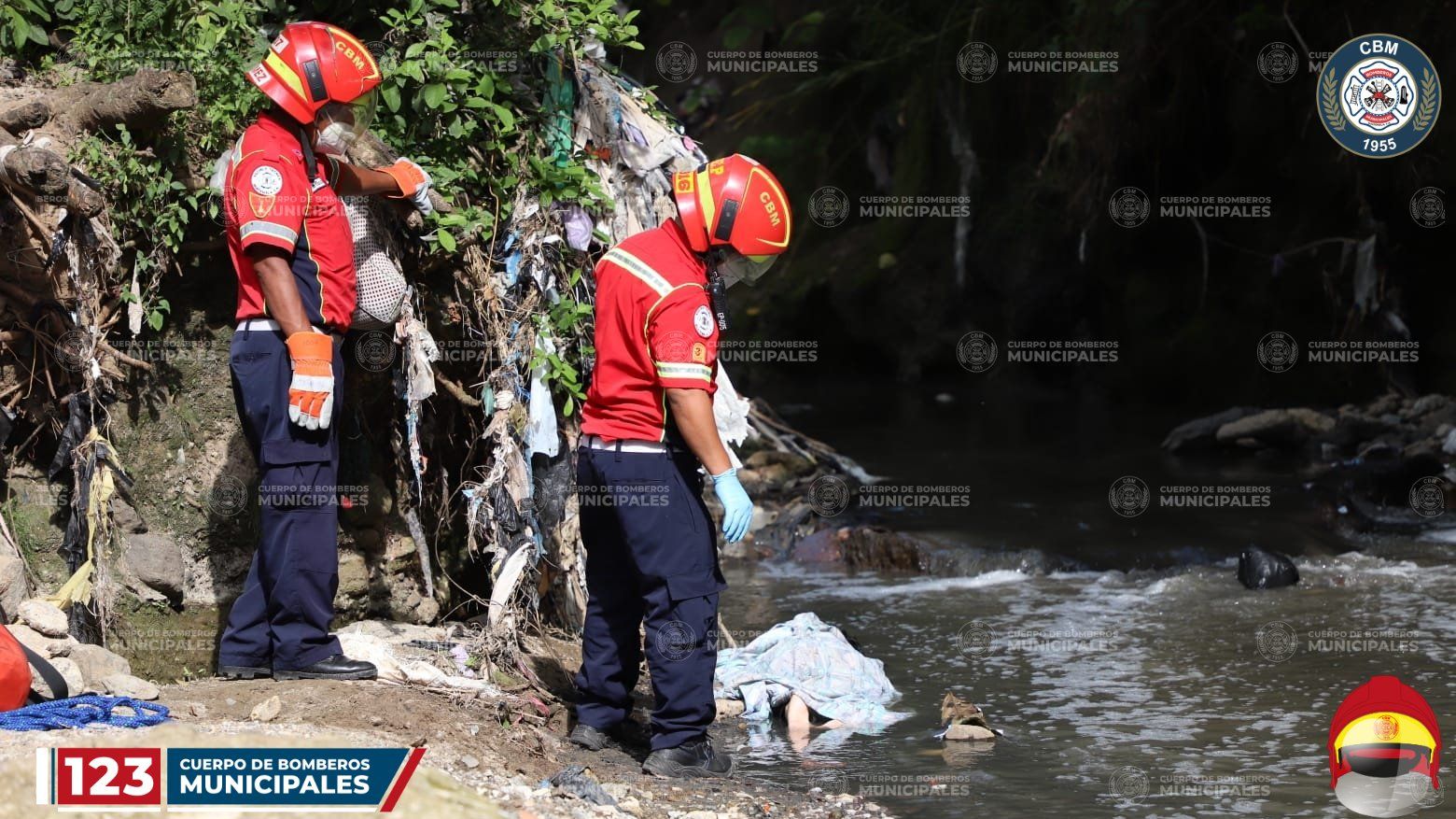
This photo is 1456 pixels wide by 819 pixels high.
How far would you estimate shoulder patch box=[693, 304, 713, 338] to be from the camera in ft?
16.9

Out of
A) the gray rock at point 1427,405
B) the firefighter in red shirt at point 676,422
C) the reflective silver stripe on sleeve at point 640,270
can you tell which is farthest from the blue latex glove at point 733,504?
the gray rock at point 1427,405

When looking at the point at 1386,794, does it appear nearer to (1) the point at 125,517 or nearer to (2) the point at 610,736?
(2) the point at 610,736

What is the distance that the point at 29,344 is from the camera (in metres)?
6.09

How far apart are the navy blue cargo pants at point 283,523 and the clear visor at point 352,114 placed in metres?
0.81

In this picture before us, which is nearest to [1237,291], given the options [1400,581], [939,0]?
[939,0]

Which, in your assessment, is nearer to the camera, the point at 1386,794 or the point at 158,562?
the point at 1386,794

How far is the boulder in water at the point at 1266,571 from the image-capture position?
9.00m

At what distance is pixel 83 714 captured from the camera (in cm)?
480

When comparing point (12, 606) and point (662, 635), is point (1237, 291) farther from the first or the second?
point (12, 606)

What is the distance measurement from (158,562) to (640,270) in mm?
2463

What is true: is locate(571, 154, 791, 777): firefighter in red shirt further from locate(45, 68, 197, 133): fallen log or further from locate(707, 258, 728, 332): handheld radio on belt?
locate(45, 68, 197, 133): fallen log

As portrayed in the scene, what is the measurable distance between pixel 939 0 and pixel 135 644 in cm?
1525

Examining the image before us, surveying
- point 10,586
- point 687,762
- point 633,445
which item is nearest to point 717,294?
point 633,445

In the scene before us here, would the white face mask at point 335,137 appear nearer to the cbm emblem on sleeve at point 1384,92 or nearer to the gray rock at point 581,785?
the gray rock at point 581,785
